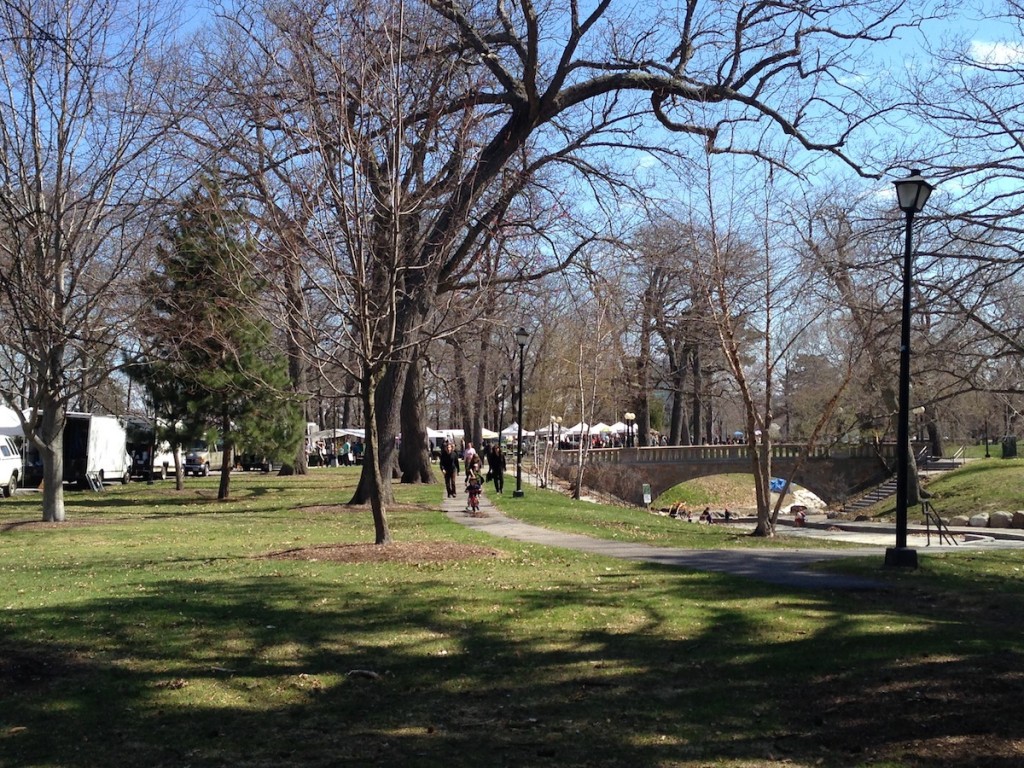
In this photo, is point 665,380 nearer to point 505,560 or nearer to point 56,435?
point 56,435

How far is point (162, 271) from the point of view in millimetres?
26500

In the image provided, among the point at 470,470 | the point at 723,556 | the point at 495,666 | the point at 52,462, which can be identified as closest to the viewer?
the point at 495,666

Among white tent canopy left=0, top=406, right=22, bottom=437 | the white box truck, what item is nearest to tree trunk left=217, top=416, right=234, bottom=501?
the white box truck

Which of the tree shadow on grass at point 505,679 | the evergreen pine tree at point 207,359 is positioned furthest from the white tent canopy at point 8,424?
the tree shadow on grass at point 505,679

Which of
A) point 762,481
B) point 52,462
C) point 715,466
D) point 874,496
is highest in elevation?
point 52,462

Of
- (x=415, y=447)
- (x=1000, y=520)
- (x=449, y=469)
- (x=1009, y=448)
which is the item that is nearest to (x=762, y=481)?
(x=449, y=469)

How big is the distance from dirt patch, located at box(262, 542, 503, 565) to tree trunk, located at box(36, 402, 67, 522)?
29.5 ft

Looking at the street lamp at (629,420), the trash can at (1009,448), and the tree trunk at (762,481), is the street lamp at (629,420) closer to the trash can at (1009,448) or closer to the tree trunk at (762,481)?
the trash can at (1009,448)

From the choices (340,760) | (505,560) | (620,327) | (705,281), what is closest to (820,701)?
(340,760)

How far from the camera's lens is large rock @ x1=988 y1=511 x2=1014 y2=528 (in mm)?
35250

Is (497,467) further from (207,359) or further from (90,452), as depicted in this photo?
(90,452)

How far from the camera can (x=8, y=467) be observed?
33469mm

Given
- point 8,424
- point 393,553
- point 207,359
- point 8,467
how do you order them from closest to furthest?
point 393,553 → point 207,359 → point 8,467 → point 8,424

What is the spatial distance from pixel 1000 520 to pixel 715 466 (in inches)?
888
